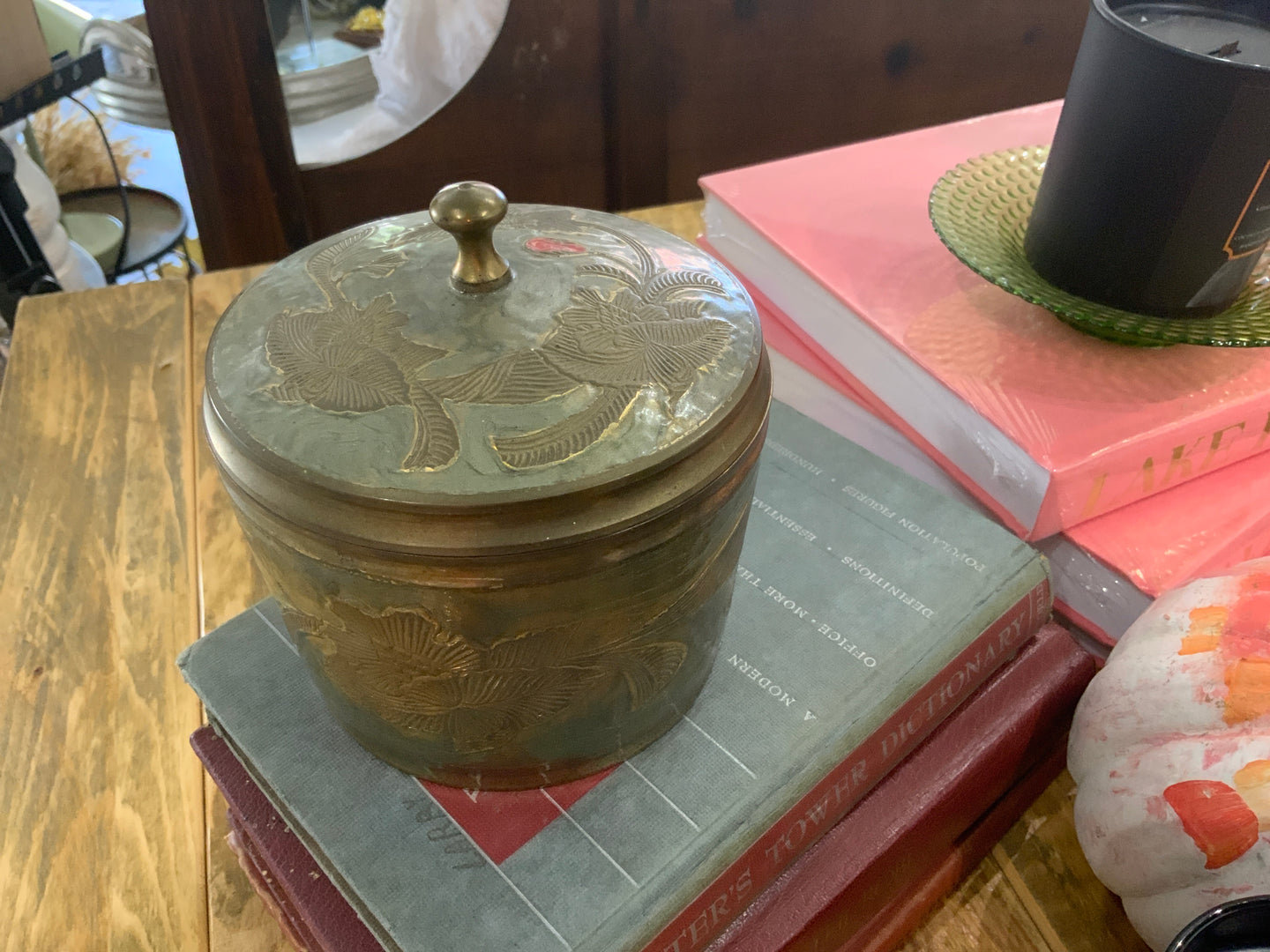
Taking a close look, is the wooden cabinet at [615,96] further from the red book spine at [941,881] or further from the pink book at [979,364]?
the red book spine at [941,881]

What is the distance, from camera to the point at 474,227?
339 mm

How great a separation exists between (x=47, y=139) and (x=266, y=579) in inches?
61.7

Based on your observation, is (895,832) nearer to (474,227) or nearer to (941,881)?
(941,881)

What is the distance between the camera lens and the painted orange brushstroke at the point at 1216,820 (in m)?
0.39

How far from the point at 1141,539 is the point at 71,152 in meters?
1.71

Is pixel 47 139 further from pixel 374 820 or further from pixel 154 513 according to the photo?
pixel 374 820

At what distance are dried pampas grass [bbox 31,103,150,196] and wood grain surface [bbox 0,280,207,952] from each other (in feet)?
3.03

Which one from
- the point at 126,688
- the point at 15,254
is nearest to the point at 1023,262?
the point at 126,688

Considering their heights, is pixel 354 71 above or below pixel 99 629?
above

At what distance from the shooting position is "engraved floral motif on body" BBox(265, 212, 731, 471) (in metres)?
0.31

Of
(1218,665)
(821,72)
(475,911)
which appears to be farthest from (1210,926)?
(821,72)

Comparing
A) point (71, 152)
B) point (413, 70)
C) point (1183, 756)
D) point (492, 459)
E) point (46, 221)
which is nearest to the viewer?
point (492, 459)

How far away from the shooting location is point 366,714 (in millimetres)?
410

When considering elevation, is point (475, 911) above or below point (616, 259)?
below
